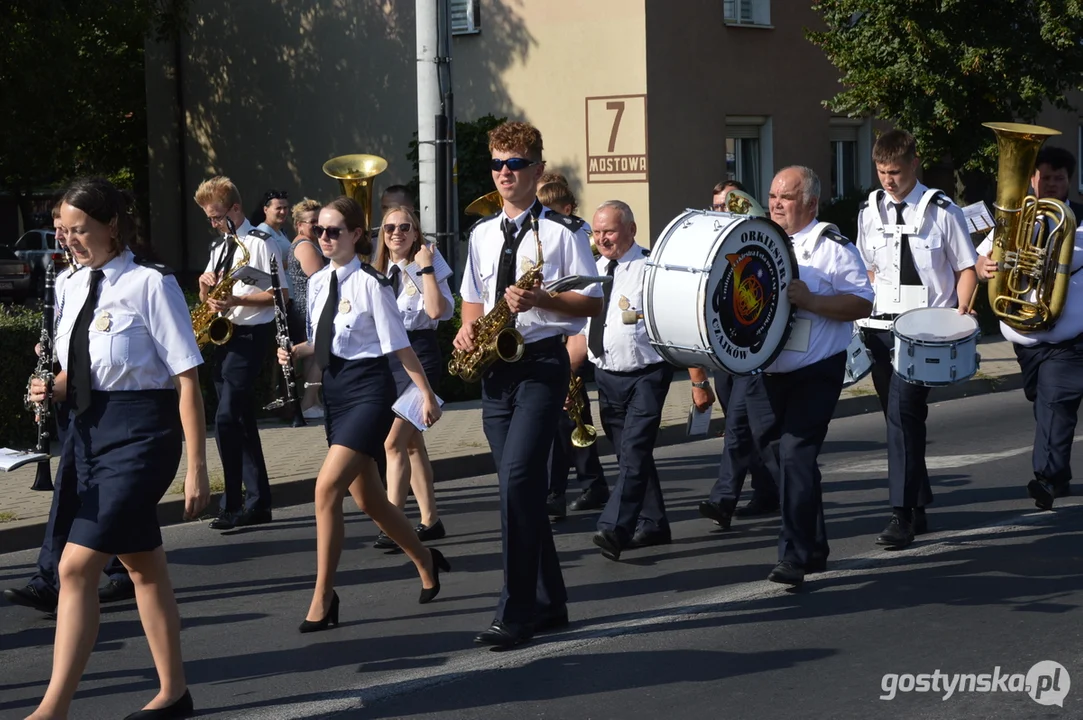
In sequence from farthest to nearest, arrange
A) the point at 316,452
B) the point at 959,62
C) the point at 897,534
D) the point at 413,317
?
the point at 959,62 < the point at 316,452 < the point at 413,317 < the point at 897,534

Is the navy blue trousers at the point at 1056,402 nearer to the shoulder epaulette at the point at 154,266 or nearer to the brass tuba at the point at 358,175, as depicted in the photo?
the brass tuba at the point at 358,175

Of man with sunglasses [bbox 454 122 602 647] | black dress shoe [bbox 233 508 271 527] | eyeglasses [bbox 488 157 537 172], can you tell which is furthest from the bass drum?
black dress shoe [bbox 233 508 271 527]

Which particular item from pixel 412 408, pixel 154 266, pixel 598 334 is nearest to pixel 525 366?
pixel 412 408

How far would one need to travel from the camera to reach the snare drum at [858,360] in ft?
26.0

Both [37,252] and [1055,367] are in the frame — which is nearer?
[1055,367]

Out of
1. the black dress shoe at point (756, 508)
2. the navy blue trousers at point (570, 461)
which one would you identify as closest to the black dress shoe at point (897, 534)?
the black dress shoe at point (756, 508)

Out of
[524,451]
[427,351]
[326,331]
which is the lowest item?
[524,451]

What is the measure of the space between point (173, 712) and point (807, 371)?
10.4ft

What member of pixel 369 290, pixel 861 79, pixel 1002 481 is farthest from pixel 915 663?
pixel 861 79

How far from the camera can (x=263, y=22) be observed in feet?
85.9

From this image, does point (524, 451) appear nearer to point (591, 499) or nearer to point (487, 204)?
point (487, 204)

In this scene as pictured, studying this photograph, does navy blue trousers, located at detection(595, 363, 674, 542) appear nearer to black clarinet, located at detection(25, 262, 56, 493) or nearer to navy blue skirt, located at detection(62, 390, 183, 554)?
black clarinet, located at detection(25, 262, 56, 493)

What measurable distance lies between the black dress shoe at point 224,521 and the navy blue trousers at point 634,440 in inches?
94.1

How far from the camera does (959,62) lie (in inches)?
778
